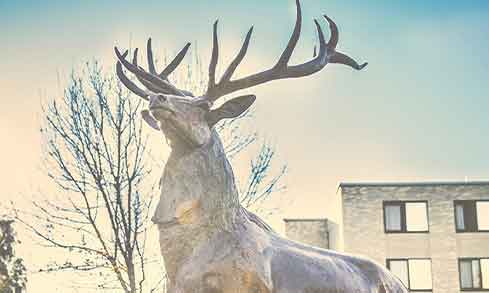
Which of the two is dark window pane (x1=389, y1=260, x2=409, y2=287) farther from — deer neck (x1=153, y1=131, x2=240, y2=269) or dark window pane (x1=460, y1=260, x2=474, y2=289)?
deer neck (x1=153, y1=131, x2=240, y2=269)

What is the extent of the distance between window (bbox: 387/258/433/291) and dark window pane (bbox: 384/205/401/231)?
1.14 m

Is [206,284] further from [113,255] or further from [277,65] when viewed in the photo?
[113,255]

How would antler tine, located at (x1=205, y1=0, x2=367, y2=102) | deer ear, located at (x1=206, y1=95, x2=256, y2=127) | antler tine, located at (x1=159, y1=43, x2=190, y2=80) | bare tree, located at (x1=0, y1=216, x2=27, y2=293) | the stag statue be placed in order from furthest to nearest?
bare tree, located at (x1=0, y1=216, x2=27, y2=293) < antler tine, located at (x1=159, y1=43, x2=190, y2=80) < antler tine, located at (x1=205, y1=0, x2=367, y2=102) < deer ear, located at (x1=206, y1=95, x2=256, y2=127) < the stag statue

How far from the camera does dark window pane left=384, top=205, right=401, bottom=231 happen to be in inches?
1267

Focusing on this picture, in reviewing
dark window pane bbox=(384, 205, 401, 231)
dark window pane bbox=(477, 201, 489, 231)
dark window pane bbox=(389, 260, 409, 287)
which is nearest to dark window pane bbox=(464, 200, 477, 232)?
dark window pane bbox=(477, 201, 489, 231)

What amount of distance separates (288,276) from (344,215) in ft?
86.7

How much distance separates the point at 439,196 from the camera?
32.1 metres

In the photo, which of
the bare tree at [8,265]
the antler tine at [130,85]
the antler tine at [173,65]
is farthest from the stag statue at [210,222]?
the bare tree at [8,265]

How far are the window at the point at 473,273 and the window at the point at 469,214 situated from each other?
1099 millimetres

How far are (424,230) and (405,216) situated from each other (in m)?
0.84

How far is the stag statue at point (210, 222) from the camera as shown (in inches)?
192

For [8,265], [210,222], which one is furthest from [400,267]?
[210,222]

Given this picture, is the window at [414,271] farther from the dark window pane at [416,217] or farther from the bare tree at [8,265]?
the bare tree at [8,265]

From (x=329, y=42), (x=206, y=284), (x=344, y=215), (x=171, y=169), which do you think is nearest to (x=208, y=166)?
(x=171, y=169)
